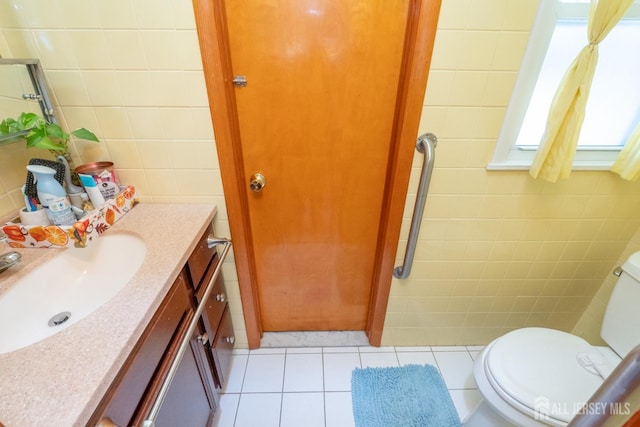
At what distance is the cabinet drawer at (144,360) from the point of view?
20.7 inches

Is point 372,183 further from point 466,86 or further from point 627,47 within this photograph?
point 627,47

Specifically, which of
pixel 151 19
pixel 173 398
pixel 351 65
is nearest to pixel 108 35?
Answer: pixel 151 19

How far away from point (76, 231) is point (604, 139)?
73.0 inches

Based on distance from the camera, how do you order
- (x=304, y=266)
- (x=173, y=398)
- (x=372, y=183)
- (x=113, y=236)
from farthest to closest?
(x=304, y=266)
(x=372, y=183)
(x=113, y=236)
(x=173, y=398)

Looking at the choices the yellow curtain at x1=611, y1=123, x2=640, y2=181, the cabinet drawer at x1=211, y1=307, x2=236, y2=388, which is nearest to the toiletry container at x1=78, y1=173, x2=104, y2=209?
the cabinet drawer at x1=211, y1=307, x2=236, y2=388

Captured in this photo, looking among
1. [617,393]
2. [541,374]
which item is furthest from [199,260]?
[541,374]

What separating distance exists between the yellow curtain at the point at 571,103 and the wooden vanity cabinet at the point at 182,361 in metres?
1.26

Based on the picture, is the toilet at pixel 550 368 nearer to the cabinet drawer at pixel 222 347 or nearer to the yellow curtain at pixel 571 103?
the yellow curtain at pixel 571 103

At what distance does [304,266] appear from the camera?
1346mm

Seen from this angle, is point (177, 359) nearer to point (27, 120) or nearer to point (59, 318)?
point (59, 318)

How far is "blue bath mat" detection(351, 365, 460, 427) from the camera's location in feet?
3.90

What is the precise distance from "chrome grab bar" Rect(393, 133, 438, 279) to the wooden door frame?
0.05m

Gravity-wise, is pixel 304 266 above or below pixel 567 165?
below

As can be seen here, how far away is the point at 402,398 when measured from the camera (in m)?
1.27
